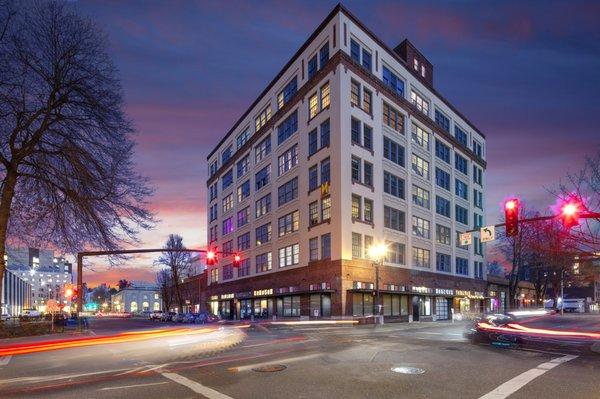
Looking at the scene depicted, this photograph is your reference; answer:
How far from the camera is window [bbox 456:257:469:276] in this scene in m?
69.6

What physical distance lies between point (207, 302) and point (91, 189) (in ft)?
207

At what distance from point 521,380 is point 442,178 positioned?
189ft

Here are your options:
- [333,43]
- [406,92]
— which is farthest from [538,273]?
[333,43]

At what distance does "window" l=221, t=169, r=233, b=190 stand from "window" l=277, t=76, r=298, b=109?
68.8 ft

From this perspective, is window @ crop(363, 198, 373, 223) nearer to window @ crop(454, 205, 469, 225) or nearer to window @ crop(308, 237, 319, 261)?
window @ crop(308, 237, 319, 261)

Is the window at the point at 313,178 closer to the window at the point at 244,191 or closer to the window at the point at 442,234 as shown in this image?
the window at the point at 244,191

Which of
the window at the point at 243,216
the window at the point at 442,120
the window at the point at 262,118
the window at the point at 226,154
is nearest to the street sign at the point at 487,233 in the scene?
the window at the point at 442,120

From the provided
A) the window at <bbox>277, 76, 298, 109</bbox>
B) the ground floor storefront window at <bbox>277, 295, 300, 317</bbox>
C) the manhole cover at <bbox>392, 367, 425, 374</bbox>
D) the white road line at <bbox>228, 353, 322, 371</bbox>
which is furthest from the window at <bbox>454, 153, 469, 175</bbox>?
the manhole cover at <bbox>392, 367, 425, 374</bbox>

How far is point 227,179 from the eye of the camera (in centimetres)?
8131

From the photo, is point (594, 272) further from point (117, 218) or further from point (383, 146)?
point (117, 218)

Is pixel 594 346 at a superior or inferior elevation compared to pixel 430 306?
superior

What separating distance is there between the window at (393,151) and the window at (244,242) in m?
24.6

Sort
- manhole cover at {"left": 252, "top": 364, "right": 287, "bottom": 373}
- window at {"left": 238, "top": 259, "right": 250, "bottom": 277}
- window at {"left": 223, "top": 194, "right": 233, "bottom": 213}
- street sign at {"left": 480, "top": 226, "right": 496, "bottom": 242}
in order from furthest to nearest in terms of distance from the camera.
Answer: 1. window at {"left": 223, "top": 194, "right": 233, "bottom": 213}
2. window at {"left": 238, "top": 259, "right": 250, "bottom": 277}
3. street sign at {"left": 480, "top": 226, "right": 496, "bottom": 242}
4. manhole cover at {"left": 252, "top": 364, "right": 287, "bottom": 373}

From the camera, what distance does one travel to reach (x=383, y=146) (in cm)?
5325
